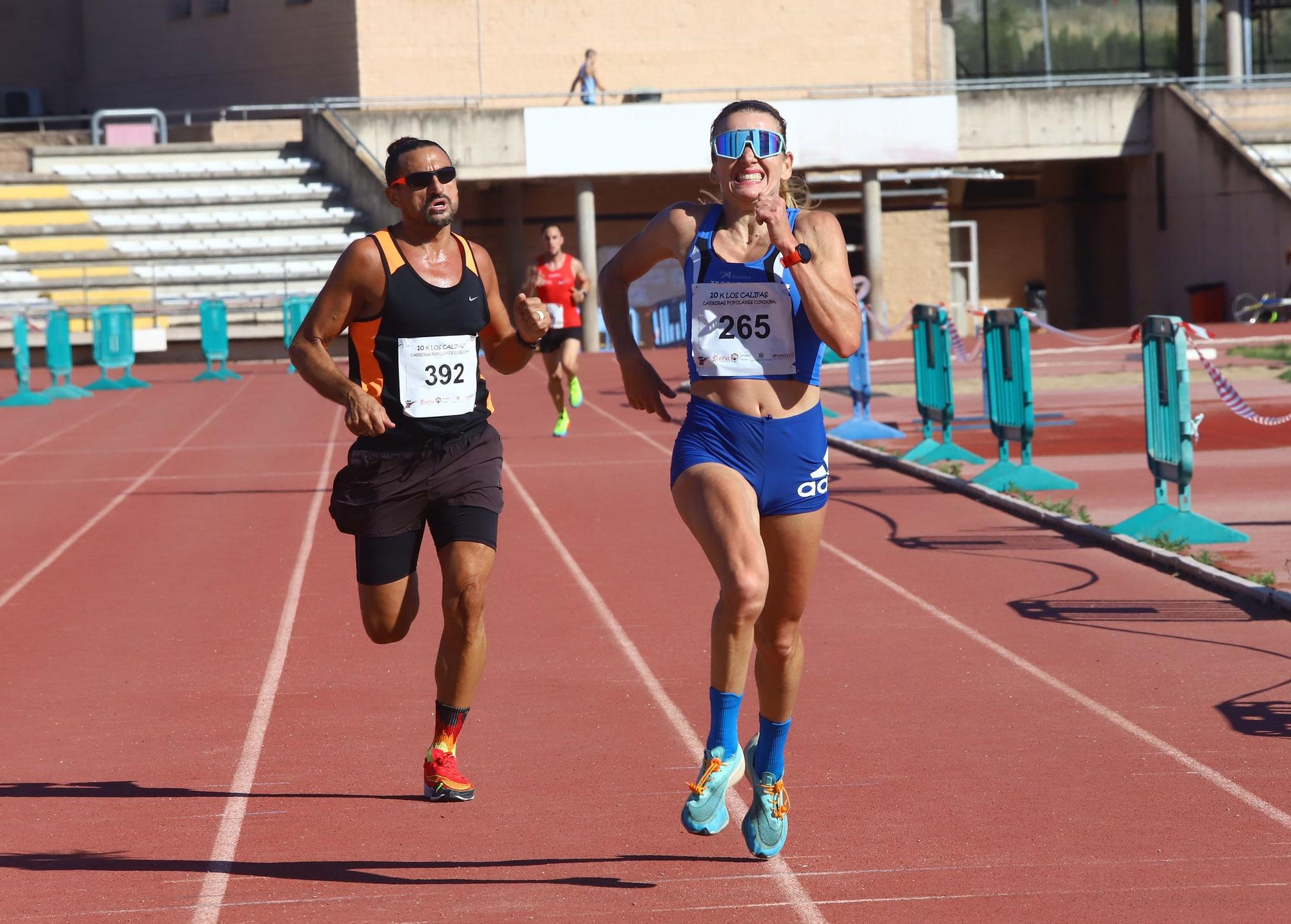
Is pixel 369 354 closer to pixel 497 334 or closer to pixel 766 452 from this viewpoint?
pixel 497 334

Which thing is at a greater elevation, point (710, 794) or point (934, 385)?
point (934, 385)

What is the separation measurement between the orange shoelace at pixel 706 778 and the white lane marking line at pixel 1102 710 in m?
1.72

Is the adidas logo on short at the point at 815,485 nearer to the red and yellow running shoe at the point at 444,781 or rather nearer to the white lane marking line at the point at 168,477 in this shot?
the red and yellow running shoe at the point at 444,781

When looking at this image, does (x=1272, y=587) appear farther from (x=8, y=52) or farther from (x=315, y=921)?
(x=8, y=52)

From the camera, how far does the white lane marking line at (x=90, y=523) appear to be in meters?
10.5

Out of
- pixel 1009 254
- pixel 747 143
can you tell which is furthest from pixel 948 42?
pixel 747 143

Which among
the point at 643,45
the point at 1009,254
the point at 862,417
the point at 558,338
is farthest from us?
the point at 1009,254

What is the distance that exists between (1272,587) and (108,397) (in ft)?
67.5

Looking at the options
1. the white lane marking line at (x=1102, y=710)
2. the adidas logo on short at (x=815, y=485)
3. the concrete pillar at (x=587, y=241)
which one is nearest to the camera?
the adidas logo on short at (x=815, y=485)

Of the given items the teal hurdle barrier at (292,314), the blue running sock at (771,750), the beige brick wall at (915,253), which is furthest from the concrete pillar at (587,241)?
the blue running sock at (771,750)

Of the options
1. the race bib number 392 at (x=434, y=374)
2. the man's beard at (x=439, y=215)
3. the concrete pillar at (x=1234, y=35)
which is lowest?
the race bib number 392 at (x=434, y=374)

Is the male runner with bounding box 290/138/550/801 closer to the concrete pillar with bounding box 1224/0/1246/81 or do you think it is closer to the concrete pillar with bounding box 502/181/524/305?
the concrete pillar with bounding box 502/181/524/305

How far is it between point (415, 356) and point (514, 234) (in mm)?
34681

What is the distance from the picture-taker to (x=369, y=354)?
5.87 m
